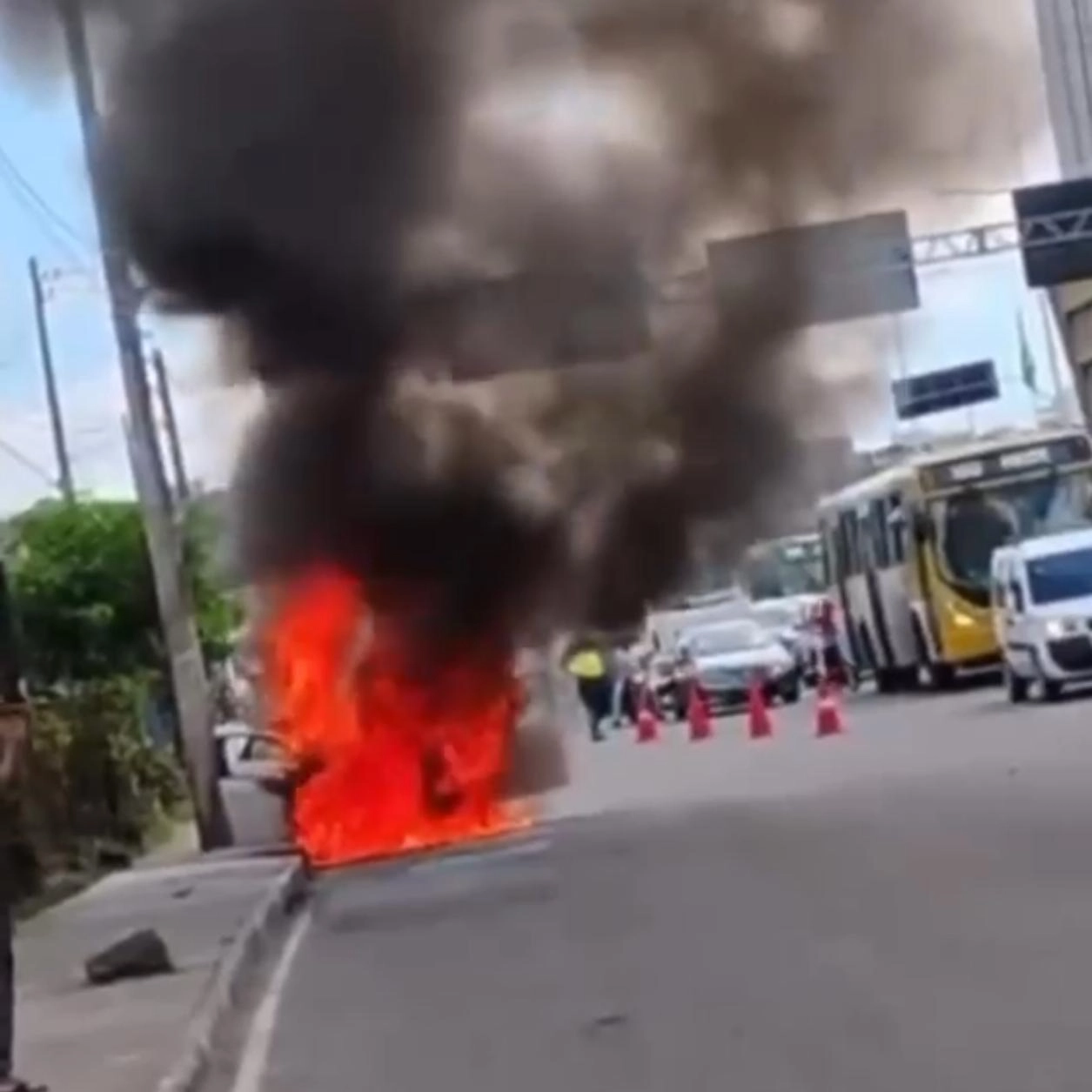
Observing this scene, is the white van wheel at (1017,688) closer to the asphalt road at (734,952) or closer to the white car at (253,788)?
the white car at (253,788)

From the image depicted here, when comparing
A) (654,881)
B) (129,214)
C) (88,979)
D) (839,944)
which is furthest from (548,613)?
(839,944)

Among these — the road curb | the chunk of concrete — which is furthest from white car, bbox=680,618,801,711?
the chunk of concrete

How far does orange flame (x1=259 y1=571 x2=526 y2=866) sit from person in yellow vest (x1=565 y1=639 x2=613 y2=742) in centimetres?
1038

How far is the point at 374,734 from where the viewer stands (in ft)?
95.5

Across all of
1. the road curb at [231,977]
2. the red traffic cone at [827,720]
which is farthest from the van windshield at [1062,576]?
the road curb at [231,977]

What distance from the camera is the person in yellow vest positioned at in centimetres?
4216

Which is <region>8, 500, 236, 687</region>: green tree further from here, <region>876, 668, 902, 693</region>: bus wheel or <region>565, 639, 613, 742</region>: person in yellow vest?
<region>876, 668, 902, 693</region>: bus wheel

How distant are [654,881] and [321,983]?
12.0ft

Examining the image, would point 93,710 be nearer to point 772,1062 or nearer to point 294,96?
point 294,96

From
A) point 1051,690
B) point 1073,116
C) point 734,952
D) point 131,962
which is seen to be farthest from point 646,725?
point 734,952

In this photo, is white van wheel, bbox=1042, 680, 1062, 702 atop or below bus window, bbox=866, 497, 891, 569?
below

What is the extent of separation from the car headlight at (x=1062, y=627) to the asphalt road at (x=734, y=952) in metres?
8.79

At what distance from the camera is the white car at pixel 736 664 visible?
176 ft

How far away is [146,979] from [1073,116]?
40482mm
